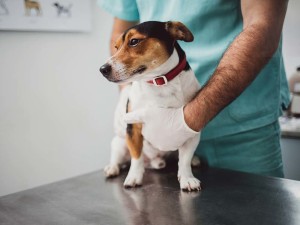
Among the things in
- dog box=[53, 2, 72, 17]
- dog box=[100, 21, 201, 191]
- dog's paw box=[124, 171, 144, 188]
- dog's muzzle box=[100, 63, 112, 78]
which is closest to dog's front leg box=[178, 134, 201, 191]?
dog box=[100, 21, 201, 191]

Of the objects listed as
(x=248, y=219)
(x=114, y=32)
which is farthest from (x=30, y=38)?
(x=248, y=219)

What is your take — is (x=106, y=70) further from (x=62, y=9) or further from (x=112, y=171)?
(x=62, y=9)

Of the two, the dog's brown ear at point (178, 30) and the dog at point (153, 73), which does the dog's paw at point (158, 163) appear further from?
the dog's brown ear at point (178, 30)

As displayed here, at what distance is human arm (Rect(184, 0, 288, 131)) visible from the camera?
0.96 metres

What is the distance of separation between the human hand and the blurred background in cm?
115

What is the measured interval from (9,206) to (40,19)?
134cm

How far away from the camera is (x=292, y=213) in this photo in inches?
30.8

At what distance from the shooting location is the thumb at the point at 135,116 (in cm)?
100

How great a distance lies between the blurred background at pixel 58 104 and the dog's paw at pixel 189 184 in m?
1.14

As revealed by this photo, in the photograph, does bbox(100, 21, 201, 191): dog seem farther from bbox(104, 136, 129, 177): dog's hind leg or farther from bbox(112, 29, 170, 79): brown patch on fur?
bbox(104, 136, 129, 177): dog's hind leg

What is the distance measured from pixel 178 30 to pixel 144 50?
0.11m

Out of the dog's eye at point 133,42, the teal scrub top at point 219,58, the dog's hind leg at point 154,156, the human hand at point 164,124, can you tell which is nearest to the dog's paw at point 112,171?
the dog's hind leg at point 154,156

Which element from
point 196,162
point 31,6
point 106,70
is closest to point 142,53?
point 106,70

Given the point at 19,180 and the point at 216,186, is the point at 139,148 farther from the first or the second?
the point at 19,180
